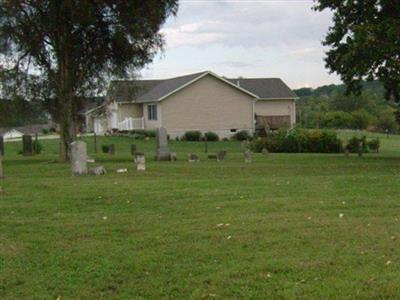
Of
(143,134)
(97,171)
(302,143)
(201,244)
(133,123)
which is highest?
(133,123)

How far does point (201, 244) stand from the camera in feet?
23.6

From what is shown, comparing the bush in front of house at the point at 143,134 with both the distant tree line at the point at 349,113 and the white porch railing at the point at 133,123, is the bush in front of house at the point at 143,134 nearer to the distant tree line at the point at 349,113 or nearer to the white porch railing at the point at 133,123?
the white porch railing at the point at 133,123

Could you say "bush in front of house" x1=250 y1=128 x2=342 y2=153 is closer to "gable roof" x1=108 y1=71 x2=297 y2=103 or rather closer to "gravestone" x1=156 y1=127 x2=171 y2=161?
"gable roof" x1=108 y1=71 x2=297 y2=103

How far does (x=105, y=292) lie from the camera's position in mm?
5707

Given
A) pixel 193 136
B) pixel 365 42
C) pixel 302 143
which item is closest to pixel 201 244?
pixel 365 42

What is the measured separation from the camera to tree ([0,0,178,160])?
83.7 feet

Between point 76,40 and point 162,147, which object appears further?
point 76,40

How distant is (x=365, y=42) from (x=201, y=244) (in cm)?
1651

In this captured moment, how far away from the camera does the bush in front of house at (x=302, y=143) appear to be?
3822 centimetres

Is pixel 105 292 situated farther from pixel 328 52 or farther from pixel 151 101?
pixel 151 101

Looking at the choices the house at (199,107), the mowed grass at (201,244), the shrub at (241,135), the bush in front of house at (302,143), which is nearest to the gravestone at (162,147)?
the mowed grass at (201,244)

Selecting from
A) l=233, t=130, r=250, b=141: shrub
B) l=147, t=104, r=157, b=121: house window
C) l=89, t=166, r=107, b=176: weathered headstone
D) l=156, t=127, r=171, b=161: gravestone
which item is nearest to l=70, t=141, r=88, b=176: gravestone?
l=89, t=166, r=107, b=176: weathered headstone

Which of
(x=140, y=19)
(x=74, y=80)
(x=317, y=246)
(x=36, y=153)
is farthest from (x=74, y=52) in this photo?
(x=317, y=246)

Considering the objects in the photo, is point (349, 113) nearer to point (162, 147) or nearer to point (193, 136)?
point (193, 136)
